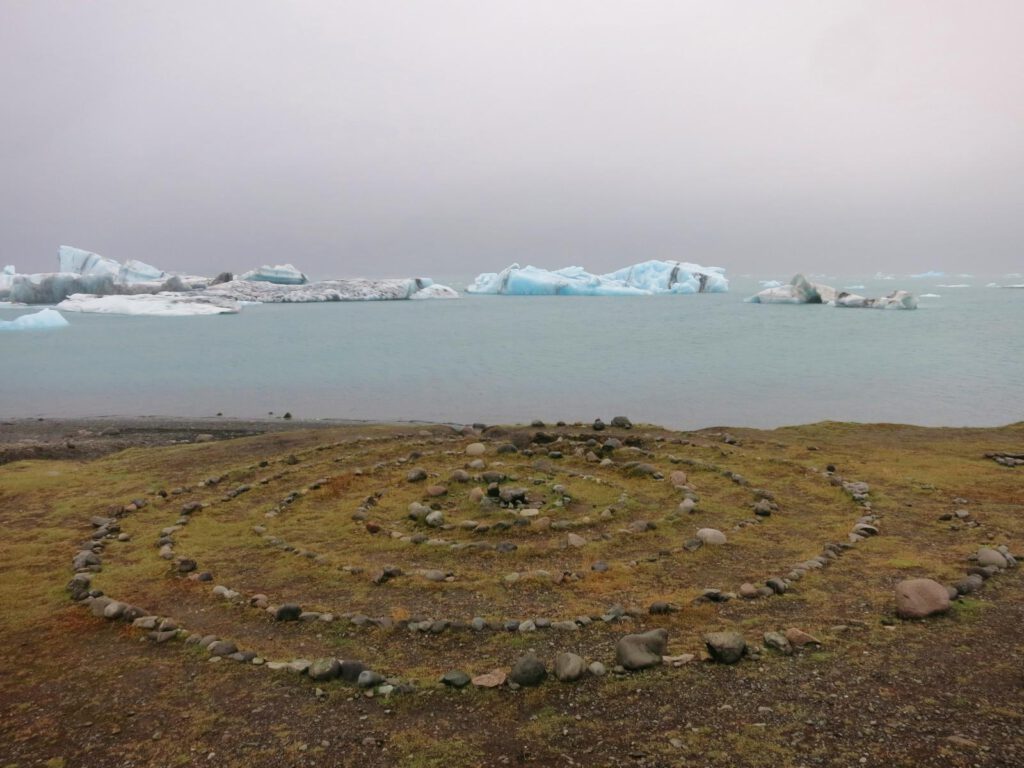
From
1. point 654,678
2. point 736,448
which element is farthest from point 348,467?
point 654,678

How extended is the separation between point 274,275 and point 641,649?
392 feet

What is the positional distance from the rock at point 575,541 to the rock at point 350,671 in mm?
4186

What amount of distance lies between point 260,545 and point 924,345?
56.0 meters

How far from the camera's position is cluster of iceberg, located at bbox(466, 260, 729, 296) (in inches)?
4154

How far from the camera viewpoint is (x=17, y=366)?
42969 millimetres

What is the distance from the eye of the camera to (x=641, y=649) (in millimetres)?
6000

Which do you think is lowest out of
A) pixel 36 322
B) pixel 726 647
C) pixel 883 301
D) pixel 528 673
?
pixel 528 673

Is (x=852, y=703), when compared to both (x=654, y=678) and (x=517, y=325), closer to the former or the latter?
(x=654, y=678)

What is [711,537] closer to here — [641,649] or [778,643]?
[778,643]

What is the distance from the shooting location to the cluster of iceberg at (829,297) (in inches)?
3403

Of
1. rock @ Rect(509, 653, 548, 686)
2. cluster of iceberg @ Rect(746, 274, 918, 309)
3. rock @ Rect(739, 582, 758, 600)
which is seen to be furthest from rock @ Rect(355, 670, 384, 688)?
cluster of iceberg @ Rect(746, 274, 918, 309)

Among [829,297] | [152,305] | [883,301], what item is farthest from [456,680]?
[883,301]

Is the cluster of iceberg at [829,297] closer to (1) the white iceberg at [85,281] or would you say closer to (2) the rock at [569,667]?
(2) the rock at [569,667]

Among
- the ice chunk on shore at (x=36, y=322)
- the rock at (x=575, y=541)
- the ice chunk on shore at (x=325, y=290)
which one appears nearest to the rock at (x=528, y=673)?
the rock at (x=575, y=541)
